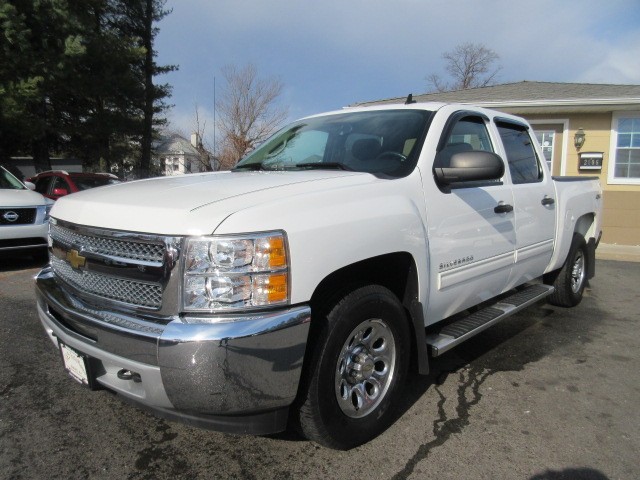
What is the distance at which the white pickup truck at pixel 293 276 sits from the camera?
198 cm

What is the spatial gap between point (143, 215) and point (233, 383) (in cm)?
84

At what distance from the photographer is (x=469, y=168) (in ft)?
9.37

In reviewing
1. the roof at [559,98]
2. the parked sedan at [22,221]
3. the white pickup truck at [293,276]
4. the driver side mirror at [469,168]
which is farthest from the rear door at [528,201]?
the roof at [559,98]

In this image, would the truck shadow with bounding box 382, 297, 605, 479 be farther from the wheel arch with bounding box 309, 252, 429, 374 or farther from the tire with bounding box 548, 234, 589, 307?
the wheel arch with bounding box 309, 252, 429, 374

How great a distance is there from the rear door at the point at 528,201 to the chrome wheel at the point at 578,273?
1.10 meters

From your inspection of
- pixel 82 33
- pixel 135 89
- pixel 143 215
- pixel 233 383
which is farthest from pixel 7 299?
pixel 135 89

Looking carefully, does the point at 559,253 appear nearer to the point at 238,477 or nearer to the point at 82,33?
the point at 238,477

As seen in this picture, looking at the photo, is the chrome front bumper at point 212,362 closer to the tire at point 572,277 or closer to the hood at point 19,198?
the tire at point 572,277

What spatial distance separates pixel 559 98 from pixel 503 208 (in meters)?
8.83

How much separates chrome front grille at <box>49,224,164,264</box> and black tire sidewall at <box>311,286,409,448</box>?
833 millimetres

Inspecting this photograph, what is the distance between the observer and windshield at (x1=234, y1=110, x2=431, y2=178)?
3033mm

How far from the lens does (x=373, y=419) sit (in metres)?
2.61

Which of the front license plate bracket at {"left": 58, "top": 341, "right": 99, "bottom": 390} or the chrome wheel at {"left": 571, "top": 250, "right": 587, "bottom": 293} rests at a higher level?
the front license plate bracket at {"left": 58, "top": 341, "right": 99, "bottom": 390}

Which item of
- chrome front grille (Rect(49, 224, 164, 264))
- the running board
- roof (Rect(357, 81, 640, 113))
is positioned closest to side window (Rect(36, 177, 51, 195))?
roof (Rect(357, 81, 640, 113))
